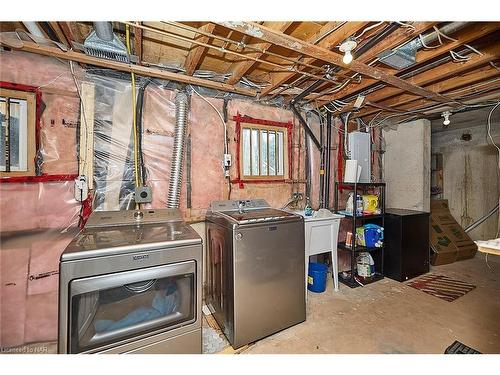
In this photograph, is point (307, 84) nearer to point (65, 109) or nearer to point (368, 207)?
point (368, 207)

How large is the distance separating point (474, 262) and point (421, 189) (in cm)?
158

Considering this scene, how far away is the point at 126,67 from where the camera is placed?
1.86 meters

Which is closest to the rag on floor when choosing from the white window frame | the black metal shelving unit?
the white window frame

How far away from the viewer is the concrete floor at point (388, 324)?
5.65ft

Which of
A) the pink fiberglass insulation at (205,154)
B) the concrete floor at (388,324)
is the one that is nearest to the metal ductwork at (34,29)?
the pink fiberglass insulation at (205,154)

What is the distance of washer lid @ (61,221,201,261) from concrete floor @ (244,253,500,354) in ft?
3.58

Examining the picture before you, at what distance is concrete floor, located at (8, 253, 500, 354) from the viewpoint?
172cm

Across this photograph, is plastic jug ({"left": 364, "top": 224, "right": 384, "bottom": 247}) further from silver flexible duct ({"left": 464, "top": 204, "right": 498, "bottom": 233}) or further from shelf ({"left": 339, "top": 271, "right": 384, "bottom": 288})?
silver flexible duct ({"left": 464, "top": 204, "right": 498, "bottom": 233})

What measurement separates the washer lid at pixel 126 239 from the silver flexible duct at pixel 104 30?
1379 mm

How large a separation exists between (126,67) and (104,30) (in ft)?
1.24

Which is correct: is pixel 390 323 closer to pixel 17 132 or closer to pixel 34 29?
pixel 17 132

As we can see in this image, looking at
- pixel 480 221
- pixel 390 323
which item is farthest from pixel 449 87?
pixel 480 221
